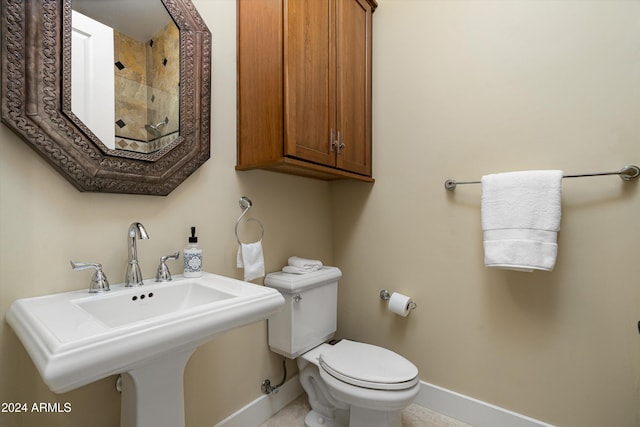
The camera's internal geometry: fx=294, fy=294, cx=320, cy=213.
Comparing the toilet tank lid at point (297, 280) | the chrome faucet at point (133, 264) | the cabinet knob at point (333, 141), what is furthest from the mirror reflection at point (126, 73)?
the toilet tank lid at point (297, 280)

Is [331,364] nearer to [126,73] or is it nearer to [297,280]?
[297,280]

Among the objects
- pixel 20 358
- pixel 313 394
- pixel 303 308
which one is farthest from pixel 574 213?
pixel 20 358

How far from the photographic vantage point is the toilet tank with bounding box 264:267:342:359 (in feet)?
4.63

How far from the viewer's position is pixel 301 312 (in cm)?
145

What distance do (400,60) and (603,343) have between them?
163 cm

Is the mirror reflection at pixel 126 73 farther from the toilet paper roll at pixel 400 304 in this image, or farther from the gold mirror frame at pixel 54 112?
the toilet paper roll at pixel 400 304

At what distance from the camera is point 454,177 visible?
151 cm

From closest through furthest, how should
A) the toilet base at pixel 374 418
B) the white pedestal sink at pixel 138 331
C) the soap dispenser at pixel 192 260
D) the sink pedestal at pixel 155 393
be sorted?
the white pedestal sink at pixel 138 331, the sink pedestal at pixel 155 393, the soap dispenser at pixel 192 260, the toilet base at pixel 374 418

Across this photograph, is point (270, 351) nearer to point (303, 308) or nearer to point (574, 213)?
point (303, 308)

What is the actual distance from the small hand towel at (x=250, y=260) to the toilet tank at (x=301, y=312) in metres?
0.16

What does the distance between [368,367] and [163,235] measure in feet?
3.28

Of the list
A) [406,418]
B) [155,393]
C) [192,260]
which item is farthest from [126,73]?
[406,418]

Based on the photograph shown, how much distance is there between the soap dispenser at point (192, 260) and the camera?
111 cm

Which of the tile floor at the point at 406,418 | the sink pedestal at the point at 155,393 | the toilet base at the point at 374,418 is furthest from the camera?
the tile floor at the point at 406,418
